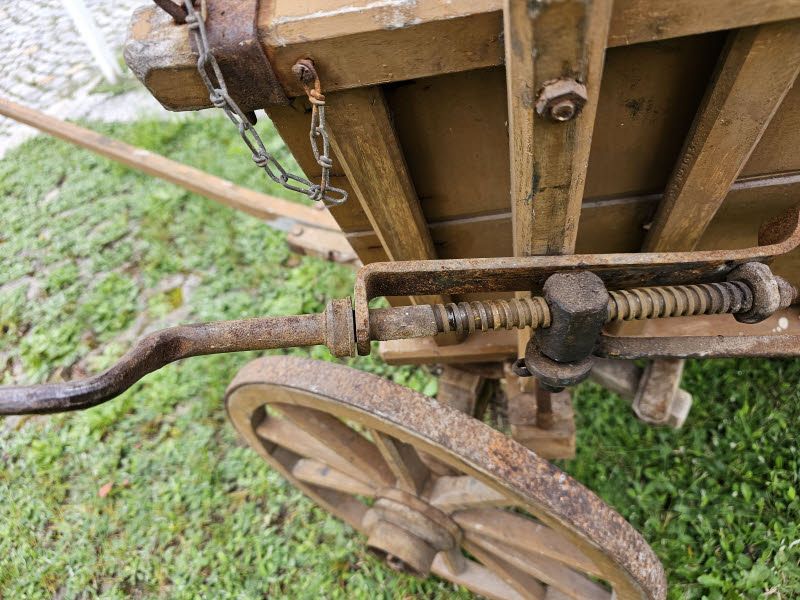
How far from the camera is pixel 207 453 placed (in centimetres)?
287

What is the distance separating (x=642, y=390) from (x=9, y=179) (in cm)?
524

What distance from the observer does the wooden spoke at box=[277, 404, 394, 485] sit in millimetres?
1867

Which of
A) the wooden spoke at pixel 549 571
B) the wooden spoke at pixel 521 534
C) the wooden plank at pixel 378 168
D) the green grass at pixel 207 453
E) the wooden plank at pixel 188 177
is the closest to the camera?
the wooden plank at pixel 378 168

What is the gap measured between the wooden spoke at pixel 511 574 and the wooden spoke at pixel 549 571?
3 cm

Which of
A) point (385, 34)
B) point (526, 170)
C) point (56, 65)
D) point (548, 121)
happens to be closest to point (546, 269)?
point (526, 170)

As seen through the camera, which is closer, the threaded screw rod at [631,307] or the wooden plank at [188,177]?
the threaded screw rod at [631,307]

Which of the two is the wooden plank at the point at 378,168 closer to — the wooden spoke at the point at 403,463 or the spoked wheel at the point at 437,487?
the spoked wheel at the point at 437,487

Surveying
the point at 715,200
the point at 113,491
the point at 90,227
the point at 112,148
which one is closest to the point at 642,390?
the point at 715,200

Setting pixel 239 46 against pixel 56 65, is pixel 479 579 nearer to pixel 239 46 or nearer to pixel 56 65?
pixel 239 46

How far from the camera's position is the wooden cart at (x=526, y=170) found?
2.81 ft

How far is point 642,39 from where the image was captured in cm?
86

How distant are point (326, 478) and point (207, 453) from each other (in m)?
1.02

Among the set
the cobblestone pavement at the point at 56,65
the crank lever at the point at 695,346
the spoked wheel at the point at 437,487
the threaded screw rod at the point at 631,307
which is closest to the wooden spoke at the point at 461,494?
the spoked wheel at the point at 437,487

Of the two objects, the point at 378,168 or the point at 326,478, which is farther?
the point at 326,478
